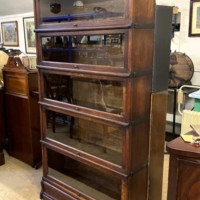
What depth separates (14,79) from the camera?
2887 millimetres

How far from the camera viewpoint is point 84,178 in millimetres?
2137

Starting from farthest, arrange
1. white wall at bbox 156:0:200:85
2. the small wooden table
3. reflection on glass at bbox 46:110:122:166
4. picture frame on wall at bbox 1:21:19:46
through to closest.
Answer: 1. picture frame on wall at bbox 1:21:19:46
2. white wall at bbox 156:0:200:85
3. reflection on glass at bbox 46:110:122:166
4. the small wooden table

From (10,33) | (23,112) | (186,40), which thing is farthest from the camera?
(10,33)

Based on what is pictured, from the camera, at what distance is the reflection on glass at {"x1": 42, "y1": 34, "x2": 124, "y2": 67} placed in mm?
1638

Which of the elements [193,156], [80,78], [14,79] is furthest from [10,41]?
[193,156]

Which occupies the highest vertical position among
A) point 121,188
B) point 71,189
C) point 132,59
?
point 132,59

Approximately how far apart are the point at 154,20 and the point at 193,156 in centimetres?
83

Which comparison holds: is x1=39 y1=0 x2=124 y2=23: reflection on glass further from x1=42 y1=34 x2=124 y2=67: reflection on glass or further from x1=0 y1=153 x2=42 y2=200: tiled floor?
x1=0 y1=153 x2=42 y2=200: tiled floor

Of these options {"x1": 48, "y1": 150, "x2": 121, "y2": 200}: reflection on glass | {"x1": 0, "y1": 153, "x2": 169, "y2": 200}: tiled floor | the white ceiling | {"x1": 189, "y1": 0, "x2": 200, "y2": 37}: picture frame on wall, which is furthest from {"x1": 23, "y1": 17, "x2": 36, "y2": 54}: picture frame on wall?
{"x1": 48, "y1": 150, "x2": 121, "y2": 200}: reflection on glass

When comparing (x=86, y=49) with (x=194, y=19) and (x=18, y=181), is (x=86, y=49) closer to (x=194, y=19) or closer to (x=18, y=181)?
(x=18, y=181)

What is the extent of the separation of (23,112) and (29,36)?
321 centimetres

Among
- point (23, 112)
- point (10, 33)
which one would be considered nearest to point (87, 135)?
point (23, 112)

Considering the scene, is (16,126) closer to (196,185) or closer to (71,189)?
(71,189)

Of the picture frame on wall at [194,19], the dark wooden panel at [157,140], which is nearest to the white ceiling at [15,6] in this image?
the picture frame on wall at [194,19]
